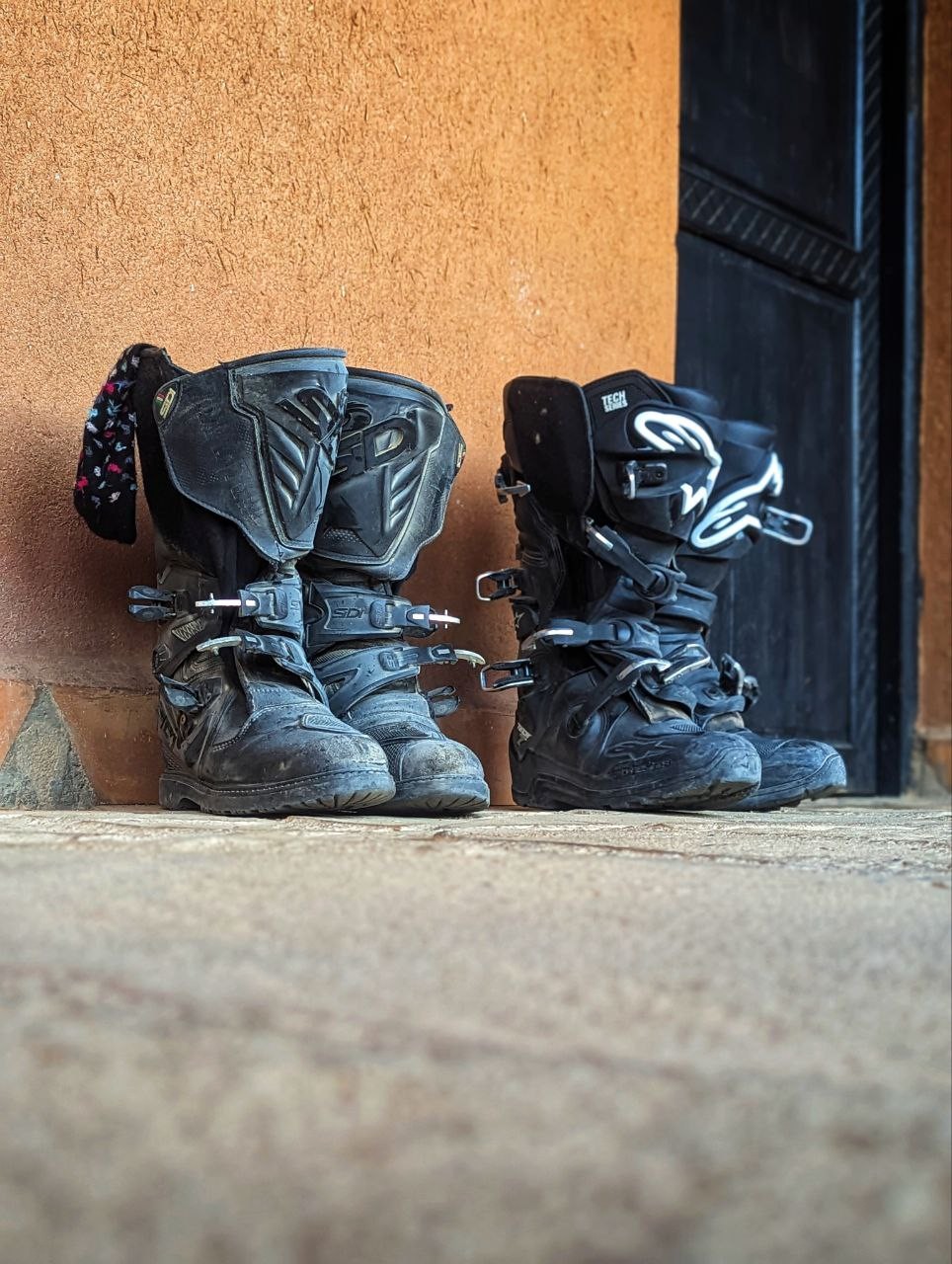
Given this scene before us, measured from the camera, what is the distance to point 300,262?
187 cm

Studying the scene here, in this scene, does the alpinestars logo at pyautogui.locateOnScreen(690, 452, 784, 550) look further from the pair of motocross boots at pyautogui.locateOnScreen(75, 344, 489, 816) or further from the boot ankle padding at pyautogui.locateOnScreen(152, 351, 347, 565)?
Result: the boot ankle padding at pyautogui.locateOnScreen(152, 351, 347, 565)

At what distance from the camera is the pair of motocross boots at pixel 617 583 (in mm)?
1745

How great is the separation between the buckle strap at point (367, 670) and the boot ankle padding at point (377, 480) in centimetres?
9

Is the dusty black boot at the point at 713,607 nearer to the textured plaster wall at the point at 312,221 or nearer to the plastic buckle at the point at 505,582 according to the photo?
the plastic buckle at the point at 505,582

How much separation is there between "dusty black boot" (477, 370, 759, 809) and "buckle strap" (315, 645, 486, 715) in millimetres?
258

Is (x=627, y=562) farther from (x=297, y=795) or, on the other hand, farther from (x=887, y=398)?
(x=887, y=398)

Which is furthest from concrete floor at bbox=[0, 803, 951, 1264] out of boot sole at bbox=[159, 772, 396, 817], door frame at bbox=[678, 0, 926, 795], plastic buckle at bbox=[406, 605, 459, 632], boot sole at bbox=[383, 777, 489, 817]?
door frame at bbox=[678, 0, 926, 795]

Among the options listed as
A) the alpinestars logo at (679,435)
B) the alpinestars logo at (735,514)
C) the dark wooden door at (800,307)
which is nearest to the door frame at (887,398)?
the dark wooden door at (800,307)

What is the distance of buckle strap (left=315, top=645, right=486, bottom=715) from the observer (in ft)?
4.99

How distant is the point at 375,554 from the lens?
1.56 m

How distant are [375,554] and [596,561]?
38 centimetres

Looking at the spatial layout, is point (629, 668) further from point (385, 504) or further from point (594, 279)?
point (594, 279)

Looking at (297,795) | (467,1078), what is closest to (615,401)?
(297,795)

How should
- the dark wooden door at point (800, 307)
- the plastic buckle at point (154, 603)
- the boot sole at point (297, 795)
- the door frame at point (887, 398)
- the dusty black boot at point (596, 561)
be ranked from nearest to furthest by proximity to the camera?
the boot sole at point (297, 795), the plastic buckle at point (154, 603), the dusty black boot at point (596, 561), the dark wooden door at point (800, 307), the door frame at point (887, 398)
